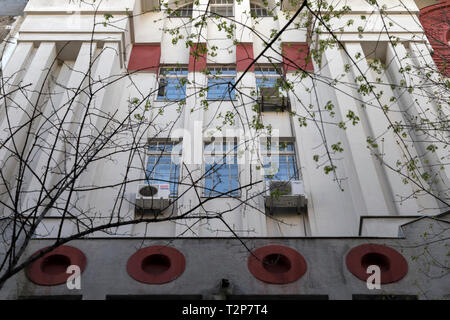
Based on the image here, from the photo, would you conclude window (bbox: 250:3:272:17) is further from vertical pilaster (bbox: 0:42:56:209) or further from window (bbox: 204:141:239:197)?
vertical pilaster (bbox: 0:42:56:209)

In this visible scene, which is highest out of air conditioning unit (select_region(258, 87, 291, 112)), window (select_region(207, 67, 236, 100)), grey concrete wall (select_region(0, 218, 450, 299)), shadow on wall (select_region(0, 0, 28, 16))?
shadow on wall (select_region(0, 0, 28, 16))

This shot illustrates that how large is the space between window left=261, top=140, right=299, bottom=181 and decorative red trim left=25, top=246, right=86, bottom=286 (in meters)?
4.86

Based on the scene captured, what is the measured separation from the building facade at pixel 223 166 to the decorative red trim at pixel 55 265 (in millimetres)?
23

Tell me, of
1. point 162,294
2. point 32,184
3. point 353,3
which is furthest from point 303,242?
point 353,3

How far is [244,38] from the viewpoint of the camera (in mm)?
14383

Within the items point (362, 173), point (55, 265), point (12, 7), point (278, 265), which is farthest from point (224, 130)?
point (12, 7)

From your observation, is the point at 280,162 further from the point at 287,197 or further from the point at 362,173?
the point at 362,173

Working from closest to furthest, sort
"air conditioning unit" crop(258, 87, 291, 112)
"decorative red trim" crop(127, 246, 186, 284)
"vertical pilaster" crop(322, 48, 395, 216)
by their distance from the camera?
1. "decorative red trim" crop(127, 246, 186, 284)
2. "vertical pilaster" crop(322, 48, 395, 216)
3. "air conditioning unit" crop(258, 87, 291, 112)

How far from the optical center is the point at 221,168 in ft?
35.6

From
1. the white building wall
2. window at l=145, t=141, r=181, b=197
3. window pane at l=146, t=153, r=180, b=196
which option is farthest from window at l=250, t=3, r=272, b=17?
window pane at l=146, t=153, r=180, b=196

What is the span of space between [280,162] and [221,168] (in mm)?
1494

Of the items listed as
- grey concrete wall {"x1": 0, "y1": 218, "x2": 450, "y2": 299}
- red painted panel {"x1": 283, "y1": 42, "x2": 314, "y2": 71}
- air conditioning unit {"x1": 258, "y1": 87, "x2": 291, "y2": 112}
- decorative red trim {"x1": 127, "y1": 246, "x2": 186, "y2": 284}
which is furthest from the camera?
red painted panel {"x1": 283, "y1": 42, "x2": 314, "y2": 71}

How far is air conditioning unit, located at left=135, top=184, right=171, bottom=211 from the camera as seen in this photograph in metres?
9.54
